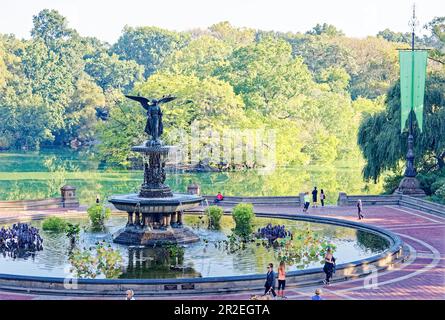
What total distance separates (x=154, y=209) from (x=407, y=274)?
371 inches

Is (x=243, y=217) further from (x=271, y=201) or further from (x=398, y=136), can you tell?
(x=398, y=136)

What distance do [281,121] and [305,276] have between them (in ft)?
173

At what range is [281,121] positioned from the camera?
7775cm

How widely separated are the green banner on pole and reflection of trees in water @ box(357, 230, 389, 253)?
1330cm

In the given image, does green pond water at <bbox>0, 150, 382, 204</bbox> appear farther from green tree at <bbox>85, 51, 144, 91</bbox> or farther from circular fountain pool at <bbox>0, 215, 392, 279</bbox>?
green tree at <bbox>85, 51, 144, 91</bbox>

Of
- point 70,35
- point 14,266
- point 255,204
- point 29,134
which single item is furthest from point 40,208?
point 70,35

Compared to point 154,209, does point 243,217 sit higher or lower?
lower

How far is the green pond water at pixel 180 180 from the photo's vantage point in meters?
62.9

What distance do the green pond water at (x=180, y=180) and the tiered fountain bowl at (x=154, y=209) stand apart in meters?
22.1

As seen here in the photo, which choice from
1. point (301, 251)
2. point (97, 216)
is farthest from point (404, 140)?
point (301, 251)

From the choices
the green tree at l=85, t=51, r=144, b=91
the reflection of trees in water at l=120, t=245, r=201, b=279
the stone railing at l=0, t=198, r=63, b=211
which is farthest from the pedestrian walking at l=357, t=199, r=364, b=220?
the green tree at l=85, t=51, r=144, b=91

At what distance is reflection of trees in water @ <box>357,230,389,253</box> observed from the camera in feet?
105

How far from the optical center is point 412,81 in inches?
1847

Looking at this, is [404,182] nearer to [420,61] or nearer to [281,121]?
[420,61]
